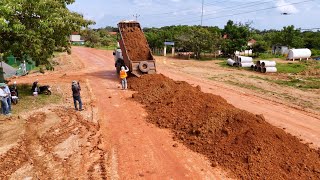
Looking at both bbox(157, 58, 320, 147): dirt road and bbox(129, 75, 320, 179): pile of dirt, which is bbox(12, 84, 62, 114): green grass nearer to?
bbox(129, 75, 320, 179): pile of dirt

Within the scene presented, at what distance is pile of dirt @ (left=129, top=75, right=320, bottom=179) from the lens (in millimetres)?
9367

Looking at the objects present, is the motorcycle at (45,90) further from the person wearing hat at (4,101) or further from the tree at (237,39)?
the tree at (237,39)

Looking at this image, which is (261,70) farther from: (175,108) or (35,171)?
(35,171)

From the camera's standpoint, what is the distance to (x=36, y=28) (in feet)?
56.0

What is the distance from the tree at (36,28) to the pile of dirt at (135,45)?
264 inches

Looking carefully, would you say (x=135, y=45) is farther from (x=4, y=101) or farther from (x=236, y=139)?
(x=236, y=139)

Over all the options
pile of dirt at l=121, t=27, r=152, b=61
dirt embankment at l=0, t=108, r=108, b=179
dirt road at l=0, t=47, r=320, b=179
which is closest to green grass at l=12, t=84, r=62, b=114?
dirt road at l=0, t=47, r=320, b=179

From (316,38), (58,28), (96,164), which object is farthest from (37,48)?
(316,38)

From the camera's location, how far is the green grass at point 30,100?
1672 cm

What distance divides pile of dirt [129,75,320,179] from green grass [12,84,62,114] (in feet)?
20.4

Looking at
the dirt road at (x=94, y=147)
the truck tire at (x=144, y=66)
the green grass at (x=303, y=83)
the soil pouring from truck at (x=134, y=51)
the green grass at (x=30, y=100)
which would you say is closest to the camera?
the dirt road at (x=94, y=147)

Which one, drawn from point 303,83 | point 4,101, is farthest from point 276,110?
point 4,101

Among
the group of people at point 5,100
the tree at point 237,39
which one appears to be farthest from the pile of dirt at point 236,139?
the tree at point 237,39

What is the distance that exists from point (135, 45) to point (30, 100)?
9.54m
